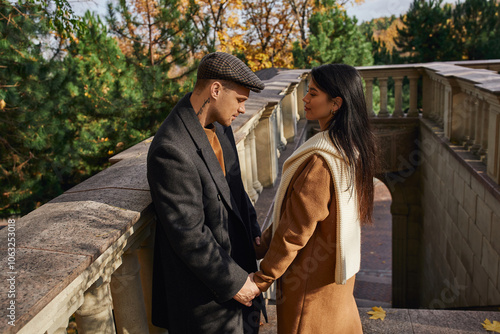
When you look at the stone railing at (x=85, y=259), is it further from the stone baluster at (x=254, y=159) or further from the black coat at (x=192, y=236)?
the stone baluster at (x=254, y=159)

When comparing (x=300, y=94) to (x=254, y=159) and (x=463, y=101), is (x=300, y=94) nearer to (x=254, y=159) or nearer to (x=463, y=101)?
(x=463, y=101)

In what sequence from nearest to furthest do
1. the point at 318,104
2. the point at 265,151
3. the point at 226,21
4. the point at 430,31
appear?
1. the point at 318,104
2. the point at 265,151
3. the point at 430,31
4. the point at 226,21

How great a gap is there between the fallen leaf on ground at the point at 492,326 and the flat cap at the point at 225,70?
221 cm

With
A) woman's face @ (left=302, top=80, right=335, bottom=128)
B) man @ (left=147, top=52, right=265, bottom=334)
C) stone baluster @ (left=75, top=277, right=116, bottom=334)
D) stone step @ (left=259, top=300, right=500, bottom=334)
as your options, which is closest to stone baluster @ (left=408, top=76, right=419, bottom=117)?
stone step @ (left=259, top=300, right=500, bottom=334)

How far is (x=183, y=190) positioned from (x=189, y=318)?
24.0 inches

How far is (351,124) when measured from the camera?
6.45 ft

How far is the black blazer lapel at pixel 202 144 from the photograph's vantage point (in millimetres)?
1859

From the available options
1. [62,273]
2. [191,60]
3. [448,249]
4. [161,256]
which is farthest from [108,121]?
[62,273]

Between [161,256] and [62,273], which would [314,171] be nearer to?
[161,256]

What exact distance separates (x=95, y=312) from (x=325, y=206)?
1009 mm

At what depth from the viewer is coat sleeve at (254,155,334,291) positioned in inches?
74.8

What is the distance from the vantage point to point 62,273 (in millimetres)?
1237

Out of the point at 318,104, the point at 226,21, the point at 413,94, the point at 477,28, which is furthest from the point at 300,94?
the point at 226,21

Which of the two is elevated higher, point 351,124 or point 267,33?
point 267,33
